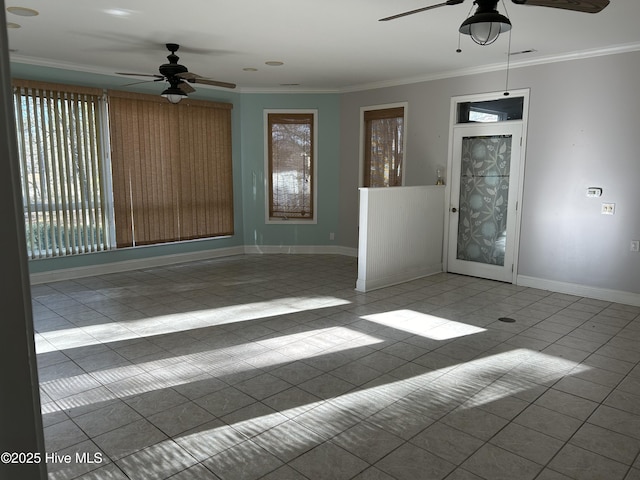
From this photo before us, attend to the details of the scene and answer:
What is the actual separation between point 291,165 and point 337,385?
529cm

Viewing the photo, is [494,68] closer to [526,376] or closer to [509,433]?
[526,376]

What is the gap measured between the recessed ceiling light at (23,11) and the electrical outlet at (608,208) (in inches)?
233

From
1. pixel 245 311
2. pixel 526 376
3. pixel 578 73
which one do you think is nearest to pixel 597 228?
pixel 578 73

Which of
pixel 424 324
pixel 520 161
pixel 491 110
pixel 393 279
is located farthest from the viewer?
pixel 491 110

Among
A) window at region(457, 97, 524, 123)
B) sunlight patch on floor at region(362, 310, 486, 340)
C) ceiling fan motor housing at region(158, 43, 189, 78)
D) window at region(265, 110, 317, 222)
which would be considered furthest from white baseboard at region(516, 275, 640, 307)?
ceiling fan motor housing at region(158, 43, 189, 78)

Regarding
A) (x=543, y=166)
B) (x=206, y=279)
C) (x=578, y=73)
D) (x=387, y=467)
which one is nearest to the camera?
(x=387, y=467)

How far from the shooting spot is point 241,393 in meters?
3.05

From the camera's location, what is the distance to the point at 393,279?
5.95 meters

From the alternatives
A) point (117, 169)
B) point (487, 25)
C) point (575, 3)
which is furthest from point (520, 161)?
point (117, 169)

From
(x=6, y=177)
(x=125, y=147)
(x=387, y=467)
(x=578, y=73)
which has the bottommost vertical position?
(x=387, y=467)

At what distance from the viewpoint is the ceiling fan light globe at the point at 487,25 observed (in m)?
2.80

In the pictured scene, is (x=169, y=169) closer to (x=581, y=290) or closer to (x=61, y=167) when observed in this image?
(x=61, y=167)

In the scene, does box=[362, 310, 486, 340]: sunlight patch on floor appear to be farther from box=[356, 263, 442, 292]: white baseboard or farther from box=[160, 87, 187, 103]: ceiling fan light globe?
box=[160, 87, 187, 103]: ceiling fan light globe

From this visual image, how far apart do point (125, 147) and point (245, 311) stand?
10.5ft
